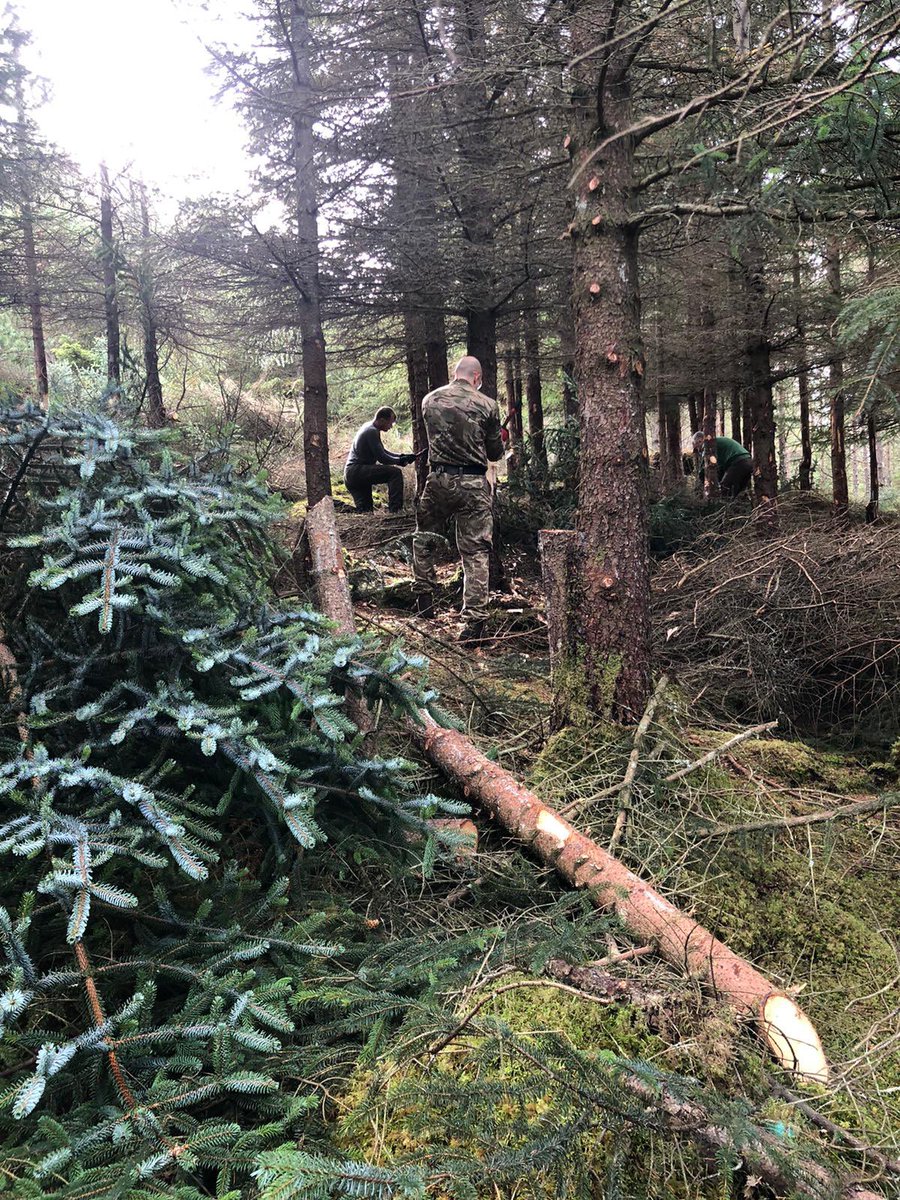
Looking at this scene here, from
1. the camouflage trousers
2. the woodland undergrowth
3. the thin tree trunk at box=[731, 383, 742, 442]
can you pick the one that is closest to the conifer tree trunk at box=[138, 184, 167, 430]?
the woodland undergrowth

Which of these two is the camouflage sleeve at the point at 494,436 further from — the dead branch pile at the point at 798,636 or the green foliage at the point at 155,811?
the green foliage at the point at 155,811

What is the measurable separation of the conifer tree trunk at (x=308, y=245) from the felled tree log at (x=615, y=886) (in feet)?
12.9

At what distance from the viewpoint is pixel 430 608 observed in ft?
24.6

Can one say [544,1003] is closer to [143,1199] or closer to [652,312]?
[143,1199]

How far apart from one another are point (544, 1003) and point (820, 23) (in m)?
4.20

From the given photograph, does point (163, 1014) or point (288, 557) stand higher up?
point (288, 557)

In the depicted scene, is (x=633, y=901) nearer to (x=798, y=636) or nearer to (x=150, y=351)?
(x=798, y=636)

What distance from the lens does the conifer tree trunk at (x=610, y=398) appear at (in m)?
4.18

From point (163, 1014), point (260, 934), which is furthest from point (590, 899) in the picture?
point (163, 1014)

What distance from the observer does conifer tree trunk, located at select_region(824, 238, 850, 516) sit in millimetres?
8289

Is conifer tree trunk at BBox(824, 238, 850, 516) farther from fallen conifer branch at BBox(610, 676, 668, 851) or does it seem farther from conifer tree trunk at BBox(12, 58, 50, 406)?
conifer tree trunk at BBox(12, 58, 50, 406)

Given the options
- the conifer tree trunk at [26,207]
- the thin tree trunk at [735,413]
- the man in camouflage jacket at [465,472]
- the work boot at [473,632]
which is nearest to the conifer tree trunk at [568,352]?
the man in camouflage jacket at [465,472]

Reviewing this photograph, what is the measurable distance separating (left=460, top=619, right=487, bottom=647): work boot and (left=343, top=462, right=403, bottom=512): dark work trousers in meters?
5.37

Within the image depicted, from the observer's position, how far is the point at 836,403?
1055 centimetres
